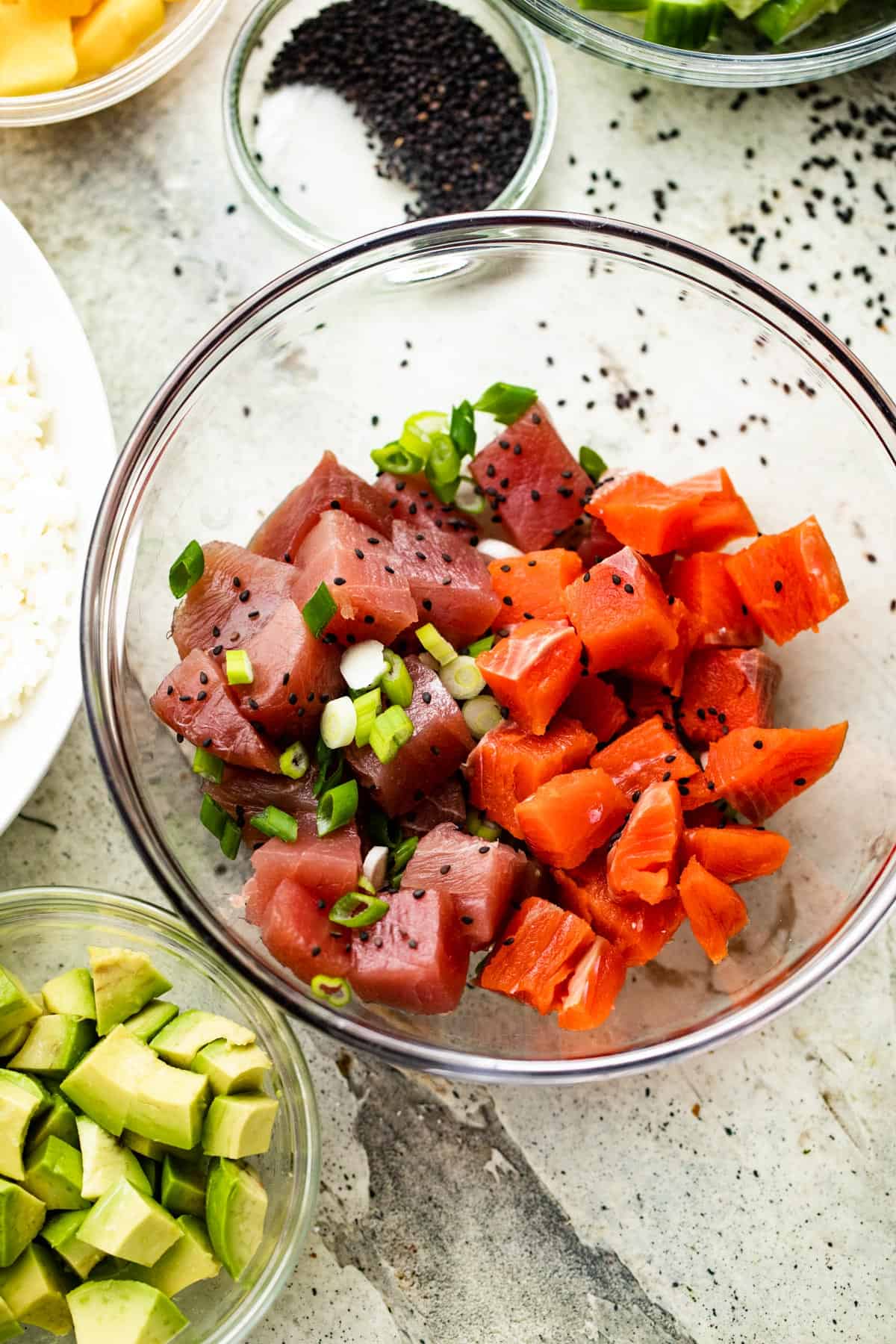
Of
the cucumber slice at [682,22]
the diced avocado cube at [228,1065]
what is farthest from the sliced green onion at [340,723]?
the cucumber slice at [682,22]

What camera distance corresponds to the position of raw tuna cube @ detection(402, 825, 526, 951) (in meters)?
1.86

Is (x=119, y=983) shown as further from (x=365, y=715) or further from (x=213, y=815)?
(x=365, y=715)

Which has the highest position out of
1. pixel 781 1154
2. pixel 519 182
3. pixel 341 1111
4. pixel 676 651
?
pixel 519 182

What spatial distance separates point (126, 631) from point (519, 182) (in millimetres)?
1234

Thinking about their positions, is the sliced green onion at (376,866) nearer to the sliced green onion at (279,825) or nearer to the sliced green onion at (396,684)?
the sliced green onion at (279,825)

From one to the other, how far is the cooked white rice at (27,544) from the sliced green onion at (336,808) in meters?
0.64

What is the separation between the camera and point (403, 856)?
Result: 6.47 ft

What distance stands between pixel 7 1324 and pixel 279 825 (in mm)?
997

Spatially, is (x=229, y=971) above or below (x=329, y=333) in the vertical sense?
below

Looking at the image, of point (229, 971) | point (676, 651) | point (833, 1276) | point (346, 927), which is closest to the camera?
point (346, 927)

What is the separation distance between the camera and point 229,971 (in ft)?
7.08

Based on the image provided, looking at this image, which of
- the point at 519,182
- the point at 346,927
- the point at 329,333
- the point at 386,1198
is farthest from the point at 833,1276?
the point at 519,182

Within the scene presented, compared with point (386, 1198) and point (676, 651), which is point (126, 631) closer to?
point (676, 651)

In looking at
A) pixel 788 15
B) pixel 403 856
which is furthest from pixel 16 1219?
pixel 788 15
